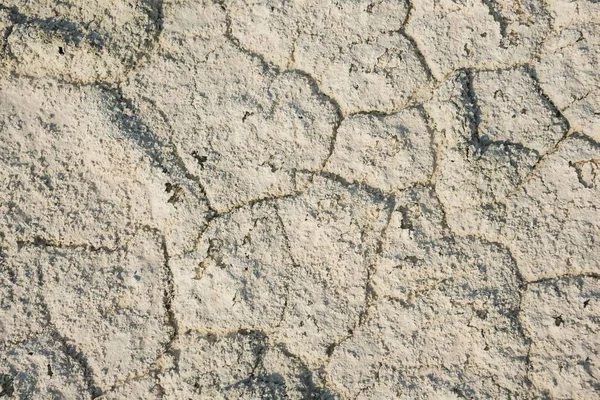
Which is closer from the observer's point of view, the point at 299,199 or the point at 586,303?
the point at 586,303

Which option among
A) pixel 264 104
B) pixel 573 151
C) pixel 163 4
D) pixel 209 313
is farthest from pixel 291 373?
pixel 163 4

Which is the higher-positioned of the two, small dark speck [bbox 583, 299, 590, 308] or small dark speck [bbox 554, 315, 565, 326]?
small dark speck [bbox 583, 299, 590, 308]

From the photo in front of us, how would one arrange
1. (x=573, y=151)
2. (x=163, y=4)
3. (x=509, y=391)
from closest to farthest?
1. (x=509, y=391)
2. (x=573, y=151)
3. (x=163, y=4)

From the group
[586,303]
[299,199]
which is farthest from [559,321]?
[299,199]

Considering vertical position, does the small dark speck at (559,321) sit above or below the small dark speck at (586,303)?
below

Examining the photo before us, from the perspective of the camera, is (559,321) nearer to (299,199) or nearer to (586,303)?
(586,303)

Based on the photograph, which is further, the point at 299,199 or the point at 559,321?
the point at 299,199

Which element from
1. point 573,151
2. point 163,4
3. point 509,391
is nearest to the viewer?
point 509,391

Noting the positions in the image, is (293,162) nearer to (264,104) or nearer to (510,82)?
(264,104)
